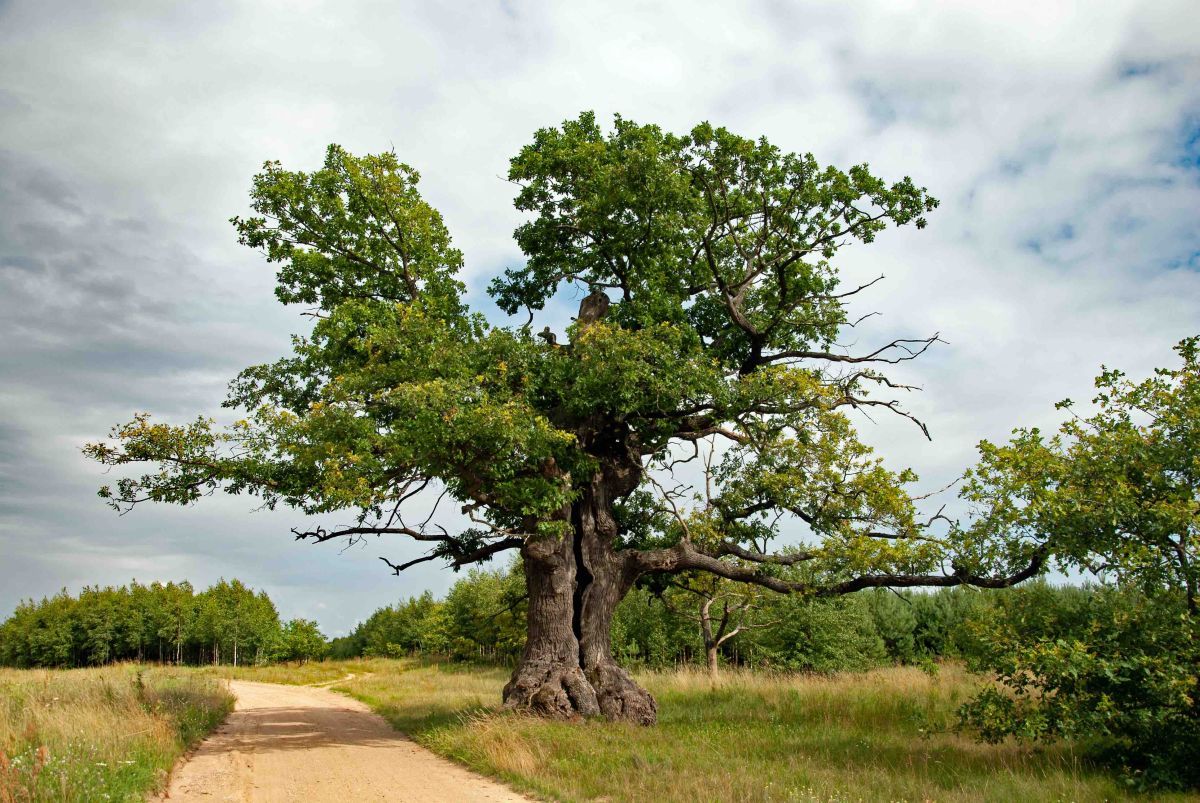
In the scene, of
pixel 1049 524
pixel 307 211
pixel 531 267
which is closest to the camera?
pixel 1049 524

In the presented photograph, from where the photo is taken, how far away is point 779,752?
487 inches

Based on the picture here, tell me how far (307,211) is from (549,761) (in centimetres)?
1320

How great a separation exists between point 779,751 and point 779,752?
0.38 ft

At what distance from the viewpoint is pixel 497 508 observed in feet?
60.3

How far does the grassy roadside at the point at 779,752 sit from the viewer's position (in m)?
9.48

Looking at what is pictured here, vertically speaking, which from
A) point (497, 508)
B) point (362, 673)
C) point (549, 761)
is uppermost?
point (497, 508)

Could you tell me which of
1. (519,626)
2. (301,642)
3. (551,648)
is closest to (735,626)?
(519,626)

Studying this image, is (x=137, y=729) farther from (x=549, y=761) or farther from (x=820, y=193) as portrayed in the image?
(x=820, y=193)

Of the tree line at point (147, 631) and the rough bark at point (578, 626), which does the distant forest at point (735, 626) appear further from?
the tree line at point (147, 631)

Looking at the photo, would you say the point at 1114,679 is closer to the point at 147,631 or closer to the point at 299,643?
the point at 299,643

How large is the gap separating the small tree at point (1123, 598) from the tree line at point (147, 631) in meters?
68.4

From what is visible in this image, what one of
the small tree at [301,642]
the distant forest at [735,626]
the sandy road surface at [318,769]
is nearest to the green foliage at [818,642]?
the distant forest at [735,626]

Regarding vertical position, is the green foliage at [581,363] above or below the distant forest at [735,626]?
above

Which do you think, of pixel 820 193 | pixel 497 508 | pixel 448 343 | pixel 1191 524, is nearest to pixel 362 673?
pixel 497 508
